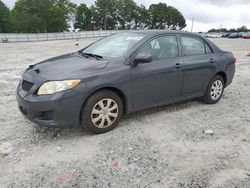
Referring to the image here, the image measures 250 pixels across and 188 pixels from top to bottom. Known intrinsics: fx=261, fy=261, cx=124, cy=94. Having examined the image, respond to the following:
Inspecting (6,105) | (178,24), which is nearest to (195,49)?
(6,105)

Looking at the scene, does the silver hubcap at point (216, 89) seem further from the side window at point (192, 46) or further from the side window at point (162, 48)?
the side window at point (162, 48)

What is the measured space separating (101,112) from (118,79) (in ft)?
1.86

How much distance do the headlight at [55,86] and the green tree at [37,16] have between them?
73.1 meters

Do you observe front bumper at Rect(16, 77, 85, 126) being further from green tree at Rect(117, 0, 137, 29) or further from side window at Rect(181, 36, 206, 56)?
green tree at Rect(117, 0, 137, 29)

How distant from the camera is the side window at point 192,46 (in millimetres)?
5035

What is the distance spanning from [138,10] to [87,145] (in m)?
99.9

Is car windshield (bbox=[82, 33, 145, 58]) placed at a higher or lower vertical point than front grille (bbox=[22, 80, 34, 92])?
higher

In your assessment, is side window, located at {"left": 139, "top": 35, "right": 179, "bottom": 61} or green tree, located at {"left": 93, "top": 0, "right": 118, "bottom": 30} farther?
green tree, located at {"left": 93, "top": 0, "right": 118, "bottom": 30}

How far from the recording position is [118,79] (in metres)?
3.99

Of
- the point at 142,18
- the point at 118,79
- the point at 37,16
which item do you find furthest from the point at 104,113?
the point at 142,18

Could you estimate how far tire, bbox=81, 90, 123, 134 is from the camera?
380 cm

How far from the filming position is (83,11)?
86625mm

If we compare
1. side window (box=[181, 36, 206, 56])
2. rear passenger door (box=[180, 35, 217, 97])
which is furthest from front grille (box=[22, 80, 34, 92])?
side window (box=[181, 36, 206, 56])

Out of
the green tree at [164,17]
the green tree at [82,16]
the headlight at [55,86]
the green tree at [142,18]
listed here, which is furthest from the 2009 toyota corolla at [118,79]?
the green tree at [164,17]
